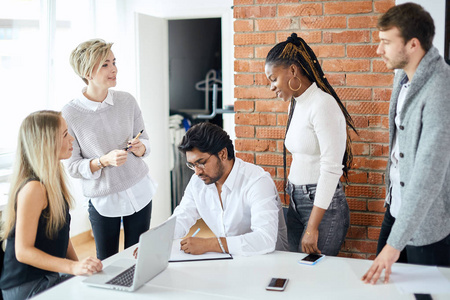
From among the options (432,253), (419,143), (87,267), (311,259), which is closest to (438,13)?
(419,143)

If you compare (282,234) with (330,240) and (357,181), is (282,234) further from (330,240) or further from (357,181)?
(357,181)

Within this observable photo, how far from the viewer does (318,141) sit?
2016 millimetres

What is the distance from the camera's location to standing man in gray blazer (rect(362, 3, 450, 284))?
59.7 inches

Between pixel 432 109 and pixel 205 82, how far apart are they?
4.08 metres

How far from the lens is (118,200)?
240 cm

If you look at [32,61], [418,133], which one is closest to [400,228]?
[418,133]

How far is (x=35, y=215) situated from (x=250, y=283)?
815 mm

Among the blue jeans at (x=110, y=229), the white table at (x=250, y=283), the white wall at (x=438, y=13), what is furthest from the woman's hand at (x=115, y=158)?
the white wall at (x=438, y=13)

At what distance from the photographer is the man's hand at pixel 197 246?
186 centimetres

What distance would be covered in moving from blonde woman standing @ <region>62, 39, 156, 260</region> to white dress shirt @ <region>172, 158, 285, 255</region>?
1.24ft

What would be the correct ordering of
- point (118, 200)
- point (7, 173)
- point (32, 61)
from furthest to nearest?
point (32, 61), point (7, 173), point (118, 200)

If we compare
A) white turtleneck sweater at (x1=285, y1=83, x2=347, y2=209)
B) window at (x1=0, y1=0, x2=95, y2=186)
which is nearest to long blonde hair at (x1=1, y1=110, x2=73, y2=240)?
white turtleneck sweater at (x1=285, y1=83, x2=347, y2=209)

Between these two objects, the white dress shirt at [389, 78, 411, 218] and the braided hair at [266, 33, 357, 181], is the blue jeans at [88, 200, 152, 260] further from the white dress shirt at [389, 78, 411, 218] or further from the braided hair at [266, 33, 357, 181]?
the white dress shirt at [389, 78, 411, 218]

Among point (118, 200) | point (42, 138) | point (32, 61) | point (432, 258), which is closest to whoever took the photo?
point (432, 258)
